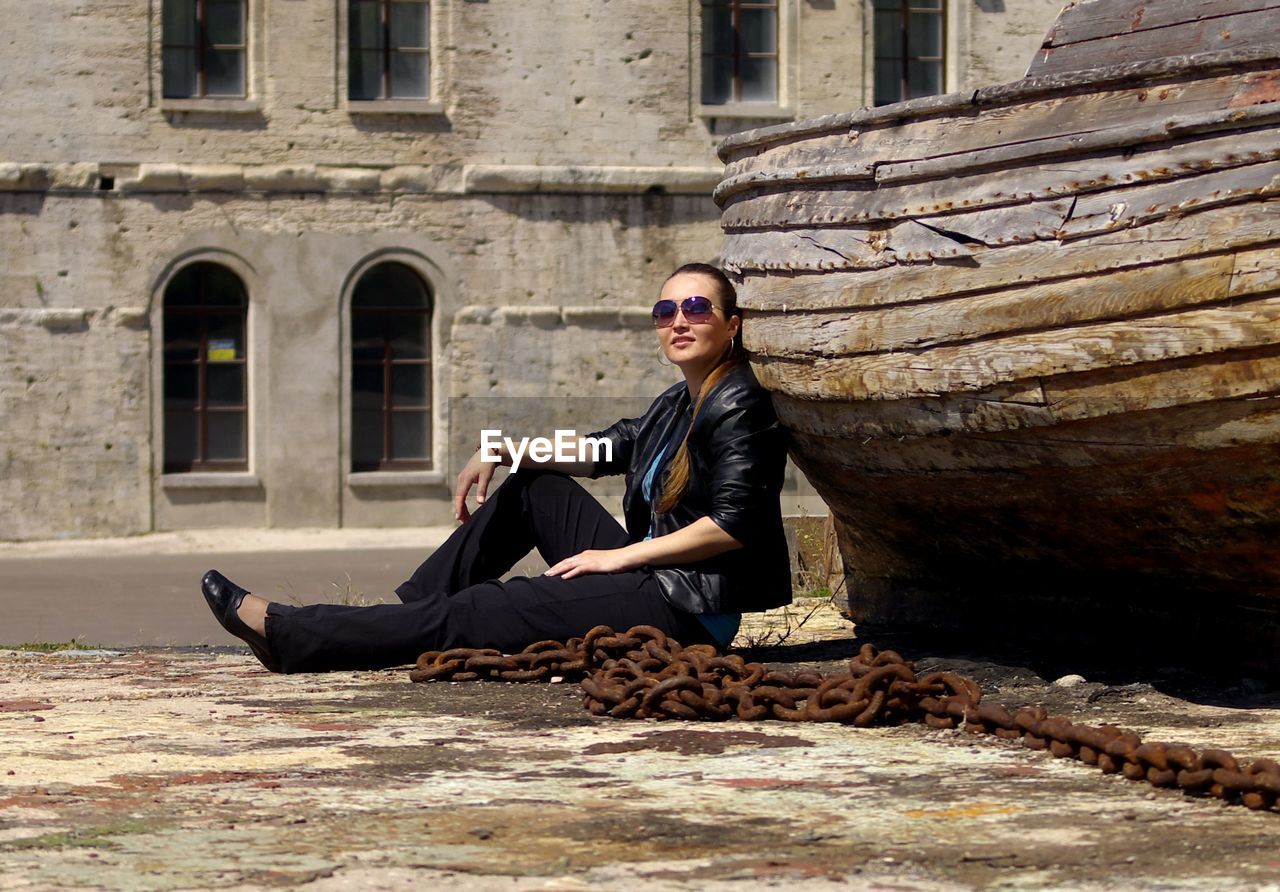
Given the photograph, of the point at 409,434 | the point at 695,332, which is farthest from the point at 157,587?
→ the point at 695,332

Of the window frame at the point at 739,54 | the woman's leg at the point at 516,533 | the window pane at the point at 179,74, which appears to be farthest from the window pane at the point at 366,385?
the woman's leg at the point at 516,533

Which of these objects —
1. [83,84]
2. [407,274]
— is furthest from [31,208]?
[407,274]

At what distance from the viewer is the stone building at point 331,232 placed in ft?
56.4

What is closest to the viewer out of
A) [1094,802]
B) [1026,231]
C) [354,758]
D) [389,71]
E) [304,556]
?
[1094,802]

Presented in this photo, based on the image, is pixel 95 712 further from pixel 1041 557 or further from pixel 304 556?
pixel 304 556

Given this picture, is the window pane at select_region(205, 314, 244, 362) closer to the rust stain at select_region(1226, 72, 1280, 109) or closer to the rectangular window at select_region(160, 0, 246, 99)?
the rectangular window at select_region(160, 0, 246, 99)

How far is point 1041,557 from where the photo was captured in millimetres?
6145

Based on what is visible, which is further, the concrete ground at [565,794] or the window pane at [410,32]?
the window pane at [410,32]

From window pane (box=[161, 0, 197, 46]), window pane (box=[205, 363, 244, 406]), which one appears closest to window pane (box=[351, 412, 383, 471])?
window pane (box=[205, 363, 244, 406])

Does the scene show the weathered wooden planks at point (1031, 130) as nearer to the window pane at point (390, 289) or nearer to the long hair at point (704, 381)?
the long hair at point (704, 381)

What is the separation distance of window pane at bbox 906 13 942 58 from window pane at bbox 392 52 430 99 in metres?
4.64

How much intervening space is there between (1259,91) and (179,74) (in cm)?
1395

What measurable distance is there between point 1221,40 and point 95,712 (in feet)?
12.0

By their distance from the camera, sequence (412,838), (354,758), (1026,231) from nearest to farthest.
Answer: (412,838)
(354,758)
(1026,231)
